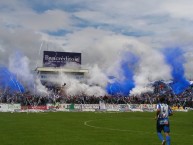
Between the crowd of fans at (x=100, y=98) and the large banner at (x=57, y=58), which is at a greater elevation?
the large banner at (x=57, y=58)

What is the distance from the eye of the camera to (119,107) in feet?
236

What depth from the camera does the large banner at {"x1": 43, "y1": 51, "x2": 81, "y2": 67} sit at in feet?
396

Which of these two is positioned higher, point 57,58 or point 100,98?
point 57,58

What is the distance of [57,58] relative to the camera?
121m

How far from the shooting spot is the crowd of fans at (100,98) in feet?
234

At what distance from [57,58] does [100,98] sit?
A: 158ft

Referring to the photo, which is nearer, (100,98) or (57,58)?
(100,98)

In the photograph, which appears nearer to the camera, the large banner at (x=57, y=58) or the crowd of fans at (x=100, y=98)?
the crowd of fans at (x=100, y=98)

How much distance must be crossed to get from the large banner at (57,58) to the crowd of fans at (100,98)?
131 feet

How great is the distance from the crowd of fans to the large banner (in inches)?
1577
